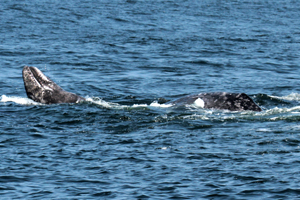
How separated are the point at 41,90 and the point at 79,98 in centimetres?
138

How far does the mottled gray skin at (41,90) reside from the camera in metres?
Result: 20.3

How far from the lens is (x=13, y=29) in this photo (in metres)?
38.7

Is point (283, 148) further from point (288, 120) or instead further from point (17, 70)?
point (17, 70)

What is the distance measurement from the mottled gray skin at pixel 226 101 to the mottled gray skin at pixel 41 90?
413cm

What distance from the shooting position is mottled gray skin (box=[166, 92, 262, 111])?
18.7m

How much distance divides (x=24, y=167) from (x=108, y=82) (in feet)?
42.4

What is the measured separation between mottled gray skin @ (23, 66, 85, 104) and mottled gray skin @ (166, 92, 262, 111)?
163 inches

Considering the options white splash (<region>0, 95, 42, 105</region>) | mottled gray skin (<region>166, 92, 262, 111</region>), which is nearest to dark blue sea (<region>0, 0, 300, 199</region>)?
white splash (<region>0, 95, 42, 105</region>)

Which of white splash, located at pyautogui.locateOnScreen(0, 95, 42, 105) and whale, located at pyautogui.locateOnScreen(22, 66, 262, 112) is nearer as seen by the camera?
whale, located at pyautogui.locateOnScreen(22, 66, 262, 112)

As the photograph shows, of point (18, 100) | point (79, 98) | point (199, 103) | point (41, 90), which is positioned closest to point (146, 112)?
point (199, 103)

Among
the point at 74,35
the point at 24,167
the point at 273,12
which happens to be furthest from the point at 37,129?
the point at 273,12

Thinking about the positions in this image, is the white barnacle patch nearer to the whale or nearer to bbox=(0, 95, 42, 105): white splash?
the whale

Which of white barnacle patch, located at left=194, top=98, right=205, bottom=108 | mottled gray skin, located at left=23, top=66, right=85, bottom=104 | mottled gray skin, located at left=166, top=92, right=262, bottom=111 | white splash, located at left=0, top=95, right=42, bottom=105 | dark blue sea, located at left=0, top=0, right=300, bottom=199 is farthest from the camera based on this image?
white splash, located at left=0, top=95, right=42, bottom=105

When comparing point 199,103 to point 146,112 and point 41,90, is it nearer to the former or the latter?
point 146,112
